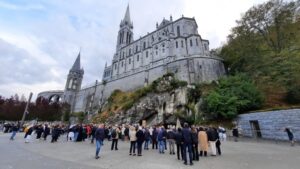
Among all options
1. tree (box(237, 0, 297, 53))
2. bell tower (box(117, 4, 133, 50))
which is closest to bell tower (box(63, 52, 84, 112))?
bell tower (box(117, 4, 133, 50))

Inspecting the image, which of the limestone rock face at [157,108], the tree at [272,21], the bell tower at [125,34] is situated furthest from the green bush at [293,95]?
the bell tower at [125,34]

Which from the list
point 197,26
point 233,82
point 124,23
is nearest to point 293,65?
point 233,82

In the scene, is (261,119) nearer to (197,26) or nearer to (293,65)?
(293,65)

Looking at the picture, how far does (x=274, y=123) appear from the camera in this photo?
1709 centimetres

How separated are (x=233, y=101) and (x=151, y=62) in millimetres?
34148

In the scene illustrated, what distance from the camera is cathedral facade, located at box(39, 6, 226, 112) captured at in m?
36.0

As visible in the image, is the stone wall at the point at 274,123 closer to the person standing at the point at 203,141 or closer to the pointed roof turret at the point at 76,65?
the person standing at the point at 203,141

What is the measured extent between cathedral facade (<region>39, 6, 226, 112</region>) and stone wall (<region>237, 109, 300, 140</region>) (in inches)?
A: 607

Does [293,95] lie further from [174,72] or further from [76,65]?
[76,65]

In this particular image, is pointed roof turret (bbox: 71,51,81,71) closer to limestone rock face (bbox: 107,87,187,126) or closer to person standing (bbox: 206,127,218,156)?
limestone rock face (bbox: 107,87,187,126)

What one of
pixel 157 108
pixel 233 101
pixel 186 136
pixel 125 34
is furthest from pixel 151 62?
pixel 186 136

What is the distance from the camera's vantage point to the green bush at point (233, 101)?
21.1m

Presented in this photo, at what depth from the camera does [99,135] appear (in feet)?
29.0

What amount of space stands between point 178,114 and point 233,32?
19383mm
